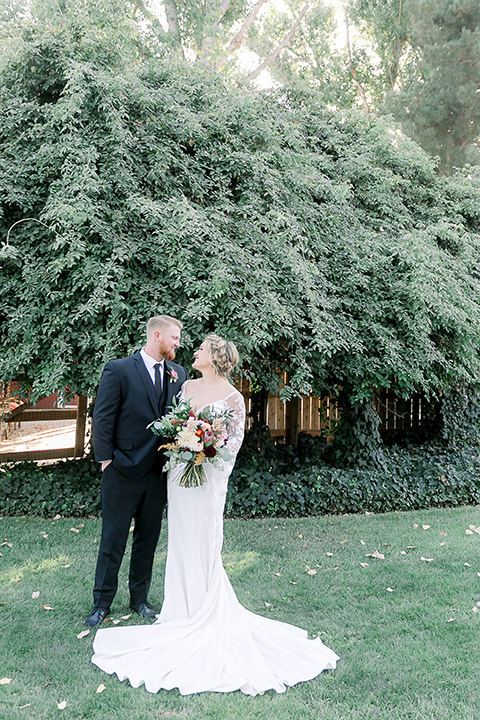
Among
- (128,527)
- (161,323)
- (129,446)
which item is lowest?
(128,527)

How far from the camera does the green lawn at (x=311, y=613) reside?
3.14 metres

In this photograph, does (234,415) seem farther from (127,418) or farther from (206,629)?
(206,629)

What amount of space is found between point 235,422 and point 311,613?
5.69 feet

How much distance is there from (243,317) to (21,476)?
152 inches

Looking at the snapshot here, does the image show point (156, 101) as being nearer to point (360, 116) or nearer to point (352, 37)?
point (360, 116)

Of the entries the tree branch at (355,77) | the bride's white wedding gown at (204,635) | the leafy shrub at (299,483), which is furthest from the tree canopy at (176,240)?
the tree branch at (355,77)

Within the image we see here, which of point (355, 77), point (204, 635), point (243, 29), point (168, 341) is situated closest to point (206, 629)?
point (204, 635)

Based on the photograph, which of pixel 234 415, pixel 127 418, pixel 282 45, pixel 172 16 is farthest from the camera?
pixel 282 45

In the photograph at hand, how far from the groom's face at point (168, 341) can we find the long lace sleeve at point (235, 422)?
60 centimetres

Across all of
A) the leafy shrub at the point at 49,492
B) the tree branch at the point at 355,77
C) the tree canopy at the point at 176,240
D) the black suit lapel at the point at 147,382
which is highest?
the tree branch at the point at 355,77

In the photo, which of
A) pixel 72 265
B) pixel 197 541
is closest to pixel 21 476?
pixel 72 265

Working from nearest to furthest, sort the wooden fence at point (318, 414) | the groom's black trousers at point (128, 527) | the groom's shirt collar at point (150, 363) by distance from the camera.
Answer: the groom's black trousers at point (128, 527)
the groom's shirt collar at point (150, 363)
the wooden fence at point (318, 414)

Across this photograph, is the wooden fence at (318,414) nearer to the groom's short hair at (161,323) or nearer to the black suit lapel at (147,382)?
the black suit lapel at (147,382)

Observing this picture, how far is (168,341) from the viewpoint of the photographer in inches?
165
